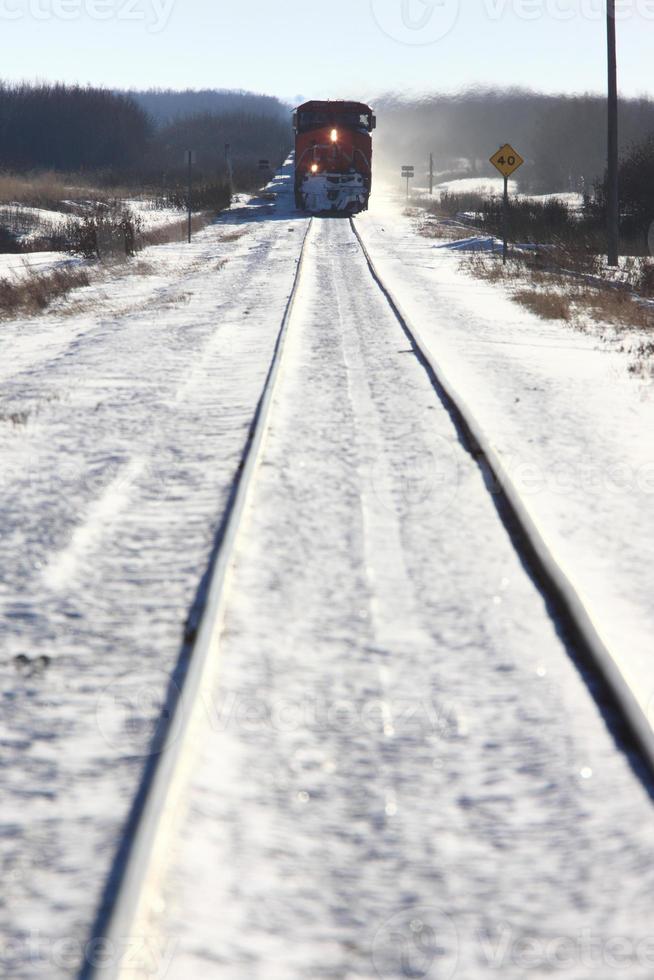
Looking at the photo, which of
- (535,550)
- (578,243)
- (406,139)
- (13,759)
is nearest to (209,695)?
(13,759)

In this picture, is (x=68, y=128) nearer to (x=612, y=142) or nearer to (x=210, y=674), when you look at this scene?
(x=612, y=142)

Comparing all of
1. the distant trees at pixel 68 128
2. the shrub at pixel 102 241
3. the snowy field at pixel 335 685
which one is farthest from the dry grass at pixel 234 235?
the distant trees at pixel 68 128

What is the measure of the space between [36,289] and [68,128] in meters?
91.7

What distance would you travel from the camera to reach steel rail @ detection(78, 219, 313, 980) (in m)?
2.03

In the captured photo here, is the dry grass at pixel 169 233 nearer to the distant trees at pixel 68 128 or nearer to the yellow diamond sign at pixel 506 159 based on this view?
the yellow diamond sign at pixel 506 159

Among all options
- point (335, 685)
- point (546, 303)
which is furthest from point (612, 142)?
point (335, 685)

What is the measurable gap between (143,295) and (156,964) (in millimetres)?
14642

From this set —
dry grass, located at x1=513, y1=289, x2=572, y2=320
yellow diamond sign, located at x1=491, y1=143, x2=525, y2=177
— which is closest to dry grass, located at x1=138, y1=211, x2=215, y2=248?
yellow diamond sign, located at x1=491, y1=143, x2=525, y2=177

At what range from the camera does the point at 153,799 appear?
247cm

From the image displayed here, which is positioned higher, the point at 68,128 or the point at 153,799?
the point at 68,128

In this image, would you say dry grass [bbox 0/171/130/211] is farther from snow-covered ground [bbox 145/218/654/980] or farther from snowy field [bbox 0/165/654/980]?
snow-covered ground [bbox 145/218/654/980]

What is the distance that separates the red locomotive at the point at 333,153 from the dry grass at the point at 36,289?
49.9ft

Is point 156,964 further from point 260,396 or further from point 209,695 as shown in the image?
point 260,396

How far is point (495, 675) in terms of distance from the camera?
3258mm
